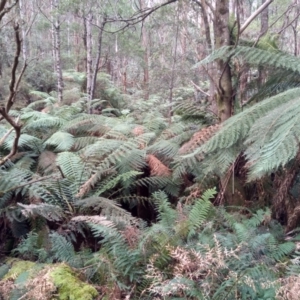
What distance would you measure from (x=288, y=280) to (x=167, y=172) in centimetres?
194

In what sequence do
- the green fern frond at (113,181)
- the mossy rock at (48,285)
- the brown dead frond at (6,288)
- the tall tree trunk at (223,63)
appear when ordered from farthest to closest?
the green fern frond at (113,181), the tall tree trunk at (223,63), the brown dead frond at (6,288), the mossy rock at (48,285)

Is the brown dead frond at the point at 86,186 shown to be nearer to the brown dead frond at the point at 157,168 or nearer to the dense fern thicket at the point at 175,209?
the dense fern thicket at the point at 175,209

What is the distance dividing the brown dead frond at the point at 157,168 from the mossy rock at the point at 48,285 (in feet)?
4.95

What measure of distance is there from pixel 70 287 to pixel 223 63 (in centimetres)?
210

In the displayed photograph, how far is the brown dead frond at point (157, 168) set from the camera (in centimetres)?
359

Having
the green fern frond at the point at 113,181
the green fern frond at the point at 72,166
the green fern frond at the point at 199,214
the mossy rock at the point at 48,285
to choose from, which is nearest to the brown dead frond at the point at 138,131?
the green fern frond at the point at 72,166

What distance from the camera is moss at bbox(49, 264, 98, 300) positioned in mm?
2096

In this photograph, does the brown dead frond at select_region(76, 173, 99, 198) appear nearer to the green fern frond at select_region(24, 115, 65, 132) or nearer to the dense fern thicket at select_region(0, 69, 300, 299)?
the dense fern thicket at select_region(0, 69, 300, 299)

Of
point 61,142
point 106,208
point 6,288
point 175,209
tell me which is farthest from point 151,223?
point 61,142

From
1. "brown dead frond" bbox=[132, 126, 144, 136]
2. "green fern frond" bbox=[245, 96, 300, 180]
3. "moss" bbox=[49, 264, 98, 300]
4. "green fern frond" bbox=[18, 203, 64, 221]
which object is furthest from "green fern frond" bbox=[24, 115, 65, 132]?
"green fern frond" bbox=[245, 96, 300, 180]

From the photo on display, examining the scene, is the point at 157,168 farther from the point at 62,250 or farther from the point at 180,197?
the point at 62,250

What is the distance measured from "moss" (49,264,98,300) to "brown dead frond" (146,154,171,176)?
61.9 inches

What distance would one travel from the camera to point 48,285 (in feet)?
6.94

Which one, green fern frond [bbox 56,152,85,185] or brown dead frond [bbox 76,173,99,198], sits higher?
green fern frond [bbox 56,152,85,185]
